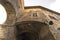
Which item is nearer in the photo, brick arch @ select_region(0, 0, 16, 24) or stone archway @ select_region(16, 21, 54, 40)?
brick arch @ select_region(0, 0, 16, 24)

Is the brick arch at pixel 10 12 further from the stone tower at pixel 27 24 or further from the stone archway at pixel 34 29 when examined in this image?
the stone archway at pixel 34 29

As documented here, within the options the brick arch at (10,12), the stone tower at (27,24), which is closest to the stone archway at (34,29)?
the stone tower at (27,24)

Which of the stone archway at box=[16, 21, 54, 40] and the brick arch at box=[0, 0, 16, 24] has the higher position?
the brick arch at box=[0, 0, 16, 24]

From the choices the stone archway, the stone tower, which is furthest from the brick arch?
the stone archway

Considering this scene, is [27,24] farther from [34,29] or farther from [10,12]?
[10,12]

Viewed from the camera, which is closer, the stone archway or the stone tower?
the stone tower

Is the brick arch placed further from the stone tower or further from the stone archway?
the stone archway

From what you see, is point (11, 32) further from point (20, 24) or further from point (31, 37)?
point (31, 37)

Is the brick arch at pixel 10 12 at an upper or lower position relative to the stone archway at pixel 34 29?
upper

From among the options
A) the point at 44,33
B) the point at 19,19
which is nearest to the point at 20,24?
the point at 19,19

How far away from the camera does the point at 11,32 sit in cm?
846

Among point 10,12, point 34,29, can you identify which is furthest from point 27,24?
point 10,12

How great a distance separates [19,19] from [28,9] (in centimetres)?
121

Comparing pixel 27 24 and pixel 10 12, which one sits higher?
pixel 10 12
